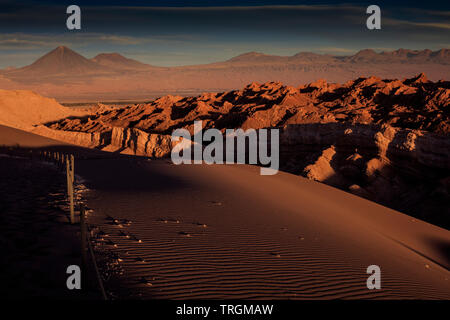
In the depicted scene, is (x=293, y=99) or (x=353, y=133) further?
(x=293, y=99)

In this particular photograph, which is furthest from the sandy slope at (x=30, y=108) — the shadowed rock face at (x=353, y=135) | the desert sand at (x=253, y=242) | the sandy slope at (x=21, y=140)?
the desert sand at (x=253, y=242)

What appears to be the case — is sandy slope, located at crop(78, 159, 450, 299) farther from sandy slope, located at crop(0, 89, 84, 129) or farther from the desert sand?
sandy slope, located at crop(0, 89, 84, 129)

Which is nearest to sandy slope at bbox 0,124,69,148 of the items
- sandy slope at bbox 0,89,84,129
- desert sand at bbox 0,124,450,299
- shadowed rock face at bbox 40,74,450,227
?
shadowed rock face at bbox 40,74,450,227

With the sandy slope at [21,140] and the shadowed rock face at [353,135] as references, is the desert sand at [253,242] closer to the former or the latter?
the shadowed rock face at [353,135]

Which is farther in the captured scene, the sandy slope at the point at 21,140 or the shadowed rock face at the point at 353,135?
the sandy slope at the point at 21,140

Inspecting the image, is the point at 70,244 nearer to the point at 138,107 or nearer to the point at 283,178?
the point at 283,178
